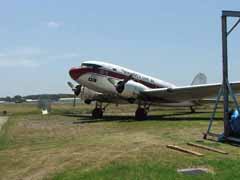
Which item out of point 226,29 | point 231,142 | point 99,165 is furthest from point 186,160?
point 226,29

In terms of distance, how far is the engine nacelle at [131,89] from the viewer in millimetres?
24938

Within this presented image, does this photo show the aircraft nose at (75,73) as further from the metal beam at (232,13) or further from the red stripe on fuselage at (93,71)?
the metal beam at (232,13)

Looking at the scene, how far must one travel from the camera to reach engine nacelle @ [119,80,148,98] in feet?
81.8

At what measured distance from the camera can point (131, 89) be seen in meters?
25.1

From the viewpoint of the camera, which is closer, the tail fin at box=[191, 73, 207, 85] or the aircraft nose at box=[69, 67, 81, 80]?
the aircraft nose at box=[69, 67, 81, 80]

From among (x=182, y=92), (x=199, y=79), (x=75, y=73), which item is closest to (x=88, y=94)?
(x=75, y=73)

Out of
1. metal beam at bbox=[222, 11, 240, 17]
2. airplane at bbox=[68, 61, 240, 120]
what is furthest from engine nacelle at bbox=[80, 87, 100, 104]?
metal beam at bbox=[222, 11, 240, 17]

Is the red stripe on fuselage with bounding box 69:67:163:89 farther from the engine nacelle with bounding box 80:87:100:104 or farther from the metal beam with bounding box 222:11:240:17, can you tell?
the metal beam with bounding box 222:11:240:17

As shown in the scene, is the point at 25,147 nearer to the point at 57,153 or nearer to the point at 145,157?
the point at 57,153

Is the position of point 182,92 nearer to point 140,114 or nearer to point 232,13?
point 140,114

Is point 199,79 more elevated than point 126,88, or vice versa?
point 199,79

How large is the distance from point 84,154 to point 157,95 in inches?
679

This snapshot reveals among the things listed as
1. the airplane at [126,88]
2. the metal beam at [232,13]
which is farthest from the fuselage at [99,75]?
the metal beam at [232,13]

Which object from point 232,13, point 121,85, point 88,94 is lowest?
point 88,94
